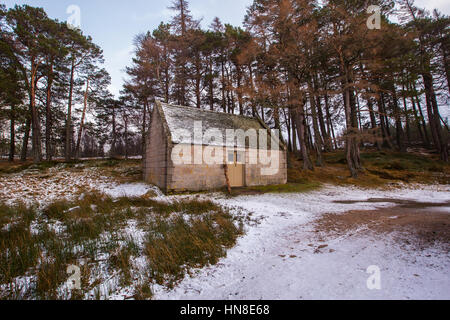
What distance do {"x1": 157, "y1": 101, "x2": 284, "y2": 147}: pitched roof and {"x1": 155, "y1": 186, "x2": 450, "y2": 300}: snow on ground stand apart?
901 cm

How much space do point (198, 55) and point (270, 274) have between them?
76.6ft

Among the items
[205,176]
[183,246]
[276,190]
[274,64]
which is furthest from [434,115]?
[183,246]

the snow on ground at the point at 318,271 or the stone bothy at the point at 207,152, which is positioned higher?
the stone bothy at the point at 207,152

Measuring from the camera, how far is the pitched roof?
12.6 m

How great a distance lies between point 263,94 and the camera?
15414mm

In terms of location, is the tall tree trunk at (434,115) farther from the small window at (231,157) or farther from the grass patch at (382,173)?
the small window at (231,157)

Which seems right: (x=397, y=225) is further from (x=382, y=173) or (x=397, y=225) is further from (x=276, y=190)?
(x=382, y=173)

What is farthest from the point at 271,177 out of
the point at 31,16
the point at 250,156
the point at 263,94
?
the point at 31,16

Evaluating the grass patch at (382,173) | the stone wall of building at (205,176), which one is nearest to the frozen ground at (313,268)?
the stone wall of building at (205,176)

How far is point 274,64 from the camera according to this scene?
16328 millimetres

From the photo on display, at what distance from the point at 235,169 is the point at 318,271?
1089 centimetres

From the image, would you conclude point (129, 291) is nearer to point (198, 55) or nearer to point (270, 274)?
point (270, 274)

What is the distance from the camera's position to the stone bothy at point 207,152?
11.9 meters

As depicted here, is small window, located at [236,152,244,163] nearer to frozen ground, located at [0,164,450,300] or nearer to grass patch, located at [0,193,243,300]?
grass patch, located at [0,193,243,300]
